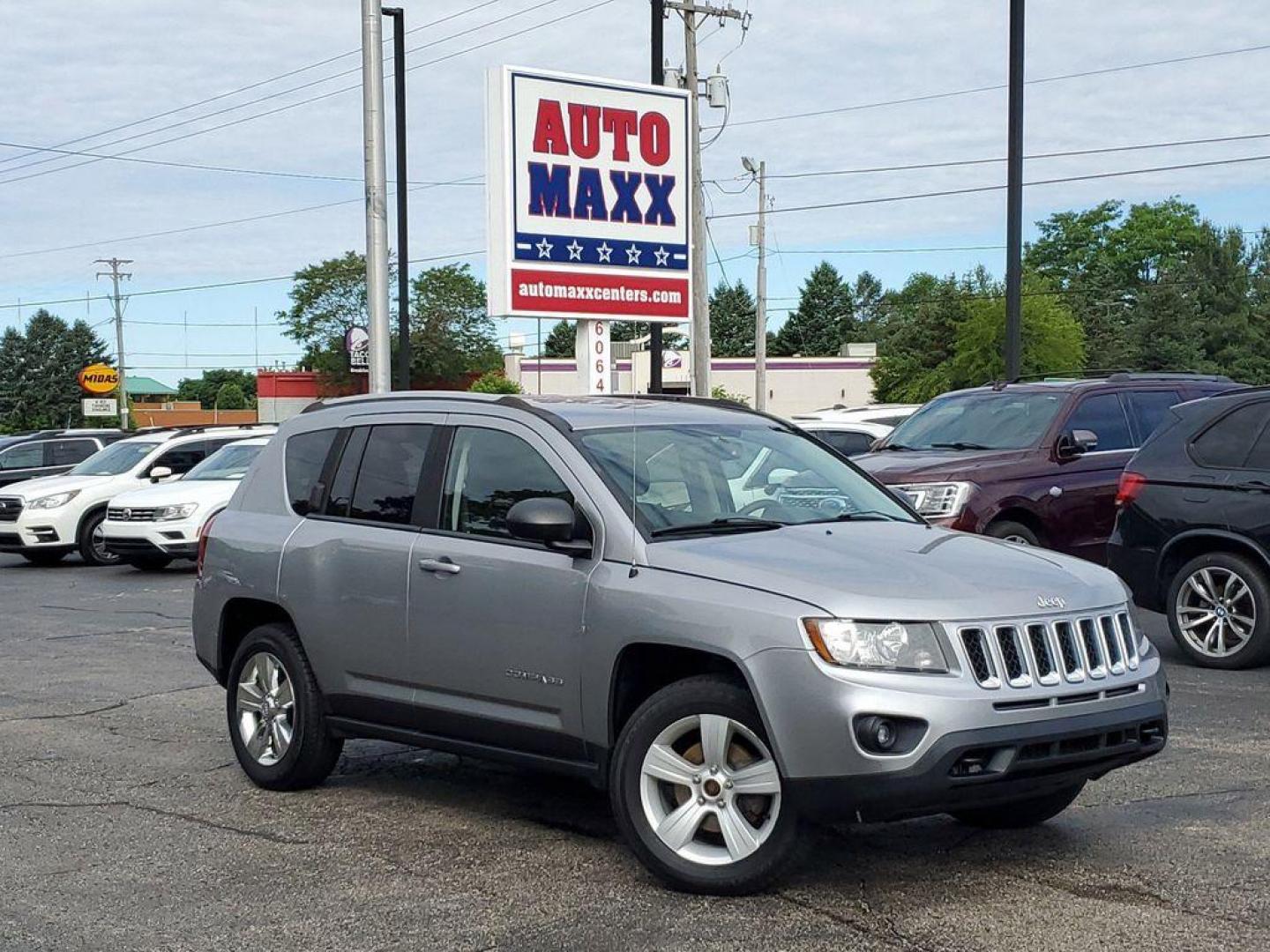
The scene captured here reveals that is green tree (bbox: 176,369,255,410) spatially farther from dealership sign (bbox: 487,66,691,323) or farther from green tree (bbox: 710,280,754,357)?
dealership sign (bbox: 487,66,691,323)

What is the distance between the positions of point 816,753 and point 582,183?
1246cm

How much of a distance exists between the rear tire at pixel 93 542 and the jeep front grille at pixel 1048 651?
59.8ft

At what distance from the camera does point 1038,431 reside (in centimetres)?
1387

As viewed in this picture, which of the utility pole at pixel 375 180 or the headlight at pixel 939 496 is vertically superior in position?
the utility pole at pixel 375 180

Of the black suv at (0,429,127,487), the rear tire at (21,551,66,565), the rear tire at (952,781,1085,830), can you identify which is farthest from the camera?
the black suv at (0,429,127,487)

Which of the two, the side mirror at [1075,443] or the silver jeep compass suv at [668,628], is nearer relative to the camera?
the silver jeep compass suv at [668,628]

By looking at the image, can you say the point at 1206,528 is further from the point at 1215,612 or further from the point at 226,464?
the point at 226,464

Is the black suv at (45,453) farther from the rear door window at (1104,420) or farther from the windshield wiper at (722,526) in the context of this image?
the windshield wiper at (722,526)

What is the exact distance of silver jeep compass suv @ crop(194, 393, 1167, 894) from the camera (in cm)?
538

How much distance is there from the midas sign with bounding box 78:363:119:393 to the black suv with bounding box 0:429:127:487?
256 feet

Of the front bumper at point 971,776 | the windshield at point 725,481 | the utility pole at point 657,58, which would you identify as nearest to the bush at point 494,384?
the utility pole at point 657,58

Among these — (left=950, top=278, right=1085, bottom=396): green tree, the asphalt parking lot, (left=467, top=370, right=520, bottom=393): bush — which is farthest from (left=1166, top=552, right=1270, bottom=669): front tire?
(left=950, top=278, right=1085, bottom=396): green tree

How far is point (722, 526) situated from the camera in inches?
246

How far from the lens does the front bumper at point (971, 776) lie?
527 centimetres
